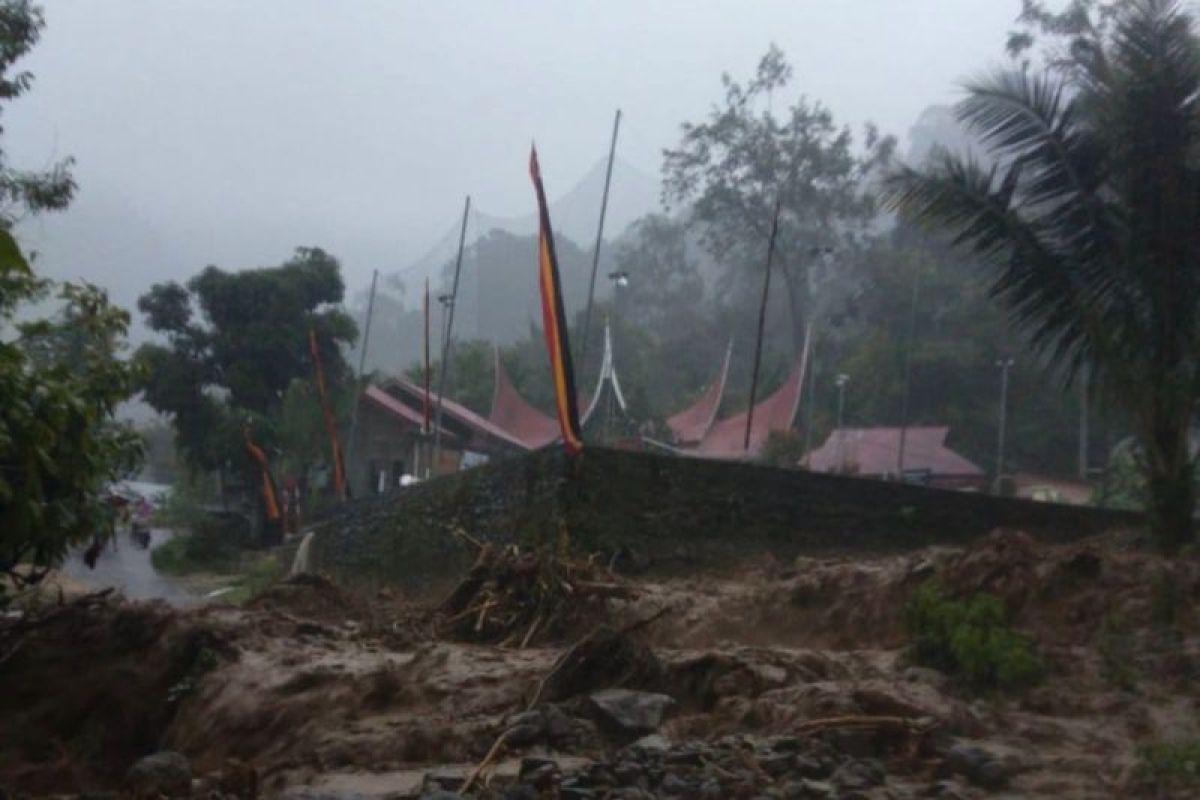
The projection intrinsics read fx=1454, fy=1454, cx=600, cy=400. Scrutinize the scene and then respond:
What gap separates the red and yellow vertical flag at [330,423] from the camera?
30837 millimetres

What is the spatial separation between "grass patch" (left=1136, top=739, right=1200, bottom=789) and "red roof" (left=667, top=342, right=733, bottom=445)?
1918 centimetres

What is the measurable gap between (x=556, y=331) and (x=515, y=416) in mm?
15505

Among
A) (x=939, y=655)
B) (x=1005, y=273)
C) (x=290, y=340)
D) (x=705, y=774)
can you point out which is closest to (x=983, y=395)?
(x=290, y=340)

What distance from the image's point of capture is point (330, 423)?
101 feet

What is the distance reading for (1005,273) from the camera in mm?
13391

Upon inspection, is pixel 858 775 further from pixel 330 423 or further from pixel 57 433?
pixel 330 423

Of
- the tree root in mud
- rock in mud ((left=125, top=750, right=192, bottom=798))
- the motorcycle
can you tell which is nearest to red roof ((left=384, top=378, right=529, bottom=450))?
the motorcycle

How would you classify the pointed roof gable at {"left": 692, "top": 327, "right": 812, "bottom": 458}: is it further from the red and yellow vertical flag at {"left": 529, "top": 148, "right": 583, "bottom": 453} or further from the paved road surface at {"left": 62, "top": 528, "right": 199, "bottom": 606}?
the paved road surface at {"left": 62, "top": 528, "right": 199, "bottom": 606}

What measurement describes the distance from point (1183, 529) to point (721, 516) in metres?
5.01

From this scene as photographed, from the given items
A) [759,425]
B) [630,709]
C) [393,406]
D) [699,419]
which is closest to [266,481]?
[393,406]

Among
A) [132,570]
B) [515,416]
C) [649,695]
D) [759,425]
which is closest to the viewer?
[649,695]

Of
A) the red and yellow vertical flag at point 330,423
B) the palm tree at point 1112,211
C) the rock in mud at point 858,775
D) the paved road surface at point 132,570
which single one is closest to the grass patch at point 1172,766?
the rock in mud at point 858,775

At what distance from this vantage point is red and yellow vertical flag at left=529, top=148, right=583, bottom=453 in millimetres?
15391

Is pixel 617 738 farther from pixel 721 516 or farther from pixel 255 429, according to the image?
pixel 255 429
